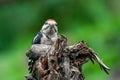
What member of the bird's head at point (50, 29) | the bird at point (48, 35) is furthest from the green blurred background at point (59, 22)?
the bird at point (48, 35)

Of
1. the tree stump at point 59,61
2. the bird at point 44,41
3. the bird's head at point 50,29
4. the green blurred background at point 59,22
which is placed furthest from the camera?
the green blurred background at point 59,22

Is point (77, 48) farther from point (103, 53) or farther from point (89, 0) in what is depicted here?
point (89, 0)

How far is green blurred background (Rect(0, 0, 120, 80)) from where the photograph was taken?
504 inches

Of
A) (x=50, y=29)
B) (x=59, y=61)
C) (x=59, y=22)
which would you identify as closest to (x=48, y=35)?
(x=50, y=29)

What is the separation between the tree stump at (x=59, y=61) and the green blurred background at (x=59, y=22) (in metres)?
6.75

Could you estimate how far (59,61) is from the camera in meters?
5.51

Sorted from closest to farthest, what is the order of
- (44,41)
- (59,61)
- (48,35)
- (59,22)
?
(59,61) < (44,41) < (48,35) < (59,22)

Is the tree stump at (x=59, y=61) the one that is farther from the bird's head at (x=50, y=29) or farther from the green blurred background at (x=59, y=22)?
the green blurred background at (x=59, y=22)

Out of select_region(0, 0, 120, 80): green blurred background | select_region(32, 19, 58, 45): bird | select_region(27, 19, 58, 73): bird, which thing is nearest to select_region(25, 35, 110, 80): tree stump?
select_region(27, 19, 58, 73): bird

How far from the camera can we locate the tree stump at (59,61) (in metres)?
5.46

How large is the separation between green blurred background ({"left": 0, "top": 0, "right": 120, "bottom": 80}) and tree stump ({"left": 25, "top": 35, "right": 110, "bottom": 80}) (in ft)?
22.1

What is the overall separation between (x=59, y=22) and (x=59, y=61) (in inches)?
345

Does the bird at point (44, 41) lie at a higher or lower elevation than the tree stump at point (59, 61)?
higher

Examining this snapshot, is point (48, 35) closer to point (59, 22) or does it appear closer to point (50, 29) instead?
point (50, 29)
